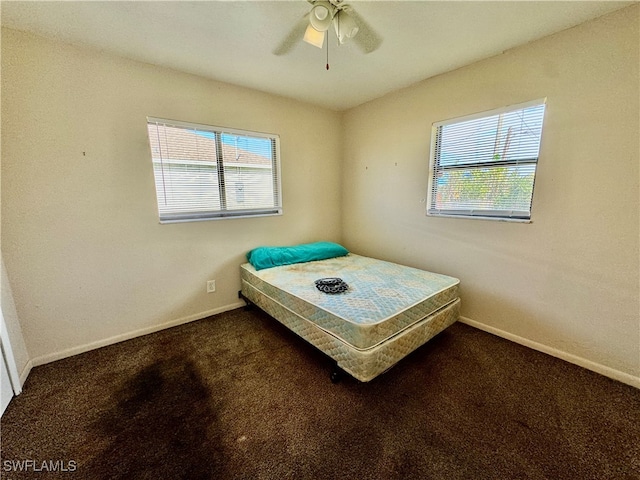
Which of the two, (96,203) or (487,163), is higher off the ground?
(487,163)

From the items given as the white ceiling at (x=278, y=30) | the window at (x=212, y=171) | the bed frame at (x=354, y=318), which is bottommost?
the bed frame at (x=354, y=318)

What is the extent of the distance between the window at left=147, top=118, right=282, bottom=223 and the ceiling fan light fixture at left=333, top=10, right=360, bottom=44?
59.9 inches

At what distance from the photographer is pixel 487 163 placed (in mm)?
2234

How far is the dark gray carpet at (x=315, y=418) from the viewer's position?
1194 mm

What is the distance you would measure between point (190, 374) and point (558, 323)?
2.82 meters

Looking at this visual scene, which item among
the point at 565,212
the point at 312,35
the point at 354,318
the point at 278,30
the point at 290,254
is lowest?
the point at 354,318

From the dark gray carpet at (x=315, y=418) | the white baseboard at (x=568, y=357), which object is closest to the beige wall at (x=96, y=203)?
the dark gray carpet at (x=315, y=418)

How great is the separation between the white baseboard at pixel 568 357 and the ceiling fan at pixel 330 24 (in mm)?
2532

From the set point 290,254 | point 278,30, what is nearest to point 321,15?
point 278,30

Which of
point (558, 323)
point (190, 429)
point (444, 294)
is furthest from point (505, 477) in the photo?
point (190, 429)

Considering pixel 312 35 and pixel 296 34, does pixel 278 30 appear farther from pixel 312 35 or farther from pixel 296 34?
pixel 312 35

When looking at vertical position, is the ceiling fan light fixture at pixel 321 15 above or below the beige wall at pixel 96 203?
above

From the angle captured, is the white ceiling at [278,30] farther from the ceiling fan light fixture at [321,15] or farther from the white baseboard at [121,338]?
the white baseboard at [121,338]

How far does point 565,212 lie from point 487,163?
690 mm
